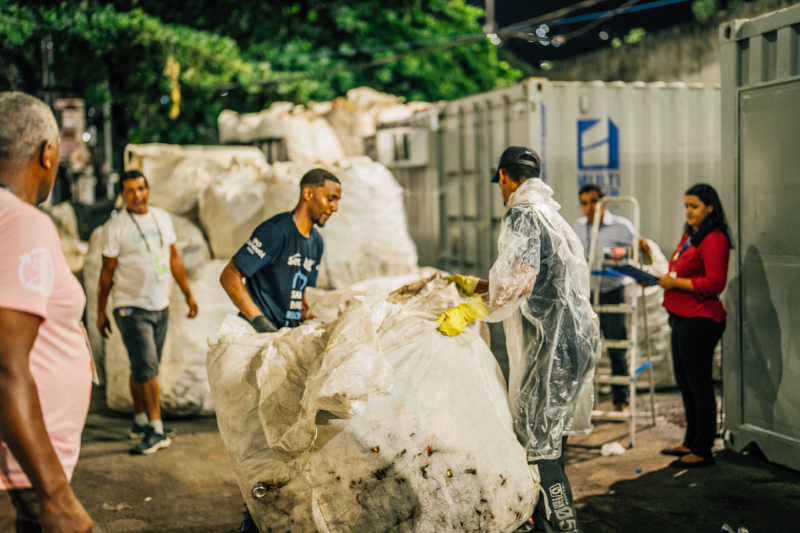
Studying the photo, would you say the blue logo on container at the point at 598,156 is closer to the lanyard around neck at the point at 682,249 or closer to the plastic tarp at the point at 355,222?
the lanyard around neck at the point at 682,249

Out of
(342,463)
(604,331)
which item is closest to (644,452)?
(604,331)

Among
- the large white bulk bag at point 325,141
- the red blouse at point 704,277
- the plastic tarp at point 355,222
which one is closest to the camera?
the red blouse at point 704,277

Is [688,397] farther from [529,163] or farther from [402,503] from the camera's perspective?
[402,503]

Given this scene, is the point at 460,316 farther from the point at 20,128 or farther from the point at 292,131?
the point at 292,131

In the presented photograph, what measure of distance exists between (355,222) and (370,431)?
3.07 m

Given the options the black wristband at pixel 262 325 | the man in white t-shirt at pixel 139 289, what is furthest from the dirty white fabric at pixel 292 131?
the black wristband at pixel 262 325

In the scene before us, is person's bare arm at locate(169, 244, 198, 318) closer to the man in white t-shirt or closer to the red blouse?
the man in white t-shirt

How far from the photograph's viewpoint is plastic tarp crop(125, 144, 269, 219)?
19.4 ft

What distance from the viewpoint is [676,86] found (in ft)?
19.2

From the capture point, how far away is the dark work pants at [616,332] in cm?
495

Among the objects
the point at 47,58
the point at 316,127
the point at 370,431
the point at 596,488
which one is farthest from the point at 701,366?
the point at 47,58

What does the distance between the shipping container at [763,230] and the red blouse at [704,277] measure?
0.50 ft

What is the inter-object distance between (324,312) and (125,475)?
4.90 ft

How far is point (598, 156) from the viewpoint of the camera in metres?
5.69
